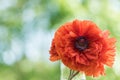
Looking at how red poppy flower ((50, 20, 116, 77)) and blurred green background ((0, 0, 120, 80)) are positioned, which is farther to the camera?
blurred green background ((0, 0, 120, 80))

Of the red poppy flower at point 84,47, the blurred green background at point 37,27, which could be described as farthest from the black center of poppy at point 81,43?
the blurred green background at point 37,27

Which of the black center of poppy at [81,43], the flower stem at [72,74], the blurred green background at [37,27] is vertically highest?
the blurred green background at [37,27]

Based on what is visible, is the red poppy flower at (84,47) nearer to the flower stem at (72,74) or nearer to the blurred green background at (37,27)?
the flower stem at (72,74)

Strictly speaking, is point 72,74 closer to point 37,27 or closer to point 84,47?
point 84,47

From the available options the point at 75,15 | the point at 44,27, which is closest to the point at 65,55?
the point at 75,15

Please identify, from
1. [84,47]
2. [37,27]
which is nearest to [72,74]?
[84,47]

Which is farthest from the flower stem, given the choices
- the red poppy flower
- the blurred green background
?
the blurred green background

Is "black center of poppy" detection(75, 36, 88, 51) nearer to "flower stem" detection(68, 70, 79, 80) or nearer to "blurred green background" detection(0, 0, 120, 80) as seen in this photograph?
"flower stem" detection(68, 70, 79, 80)
